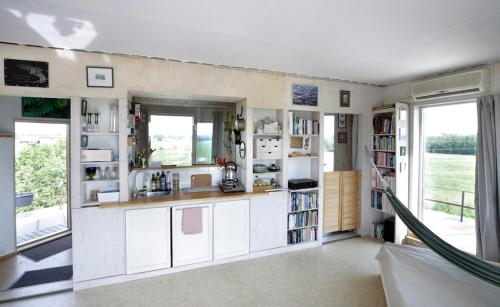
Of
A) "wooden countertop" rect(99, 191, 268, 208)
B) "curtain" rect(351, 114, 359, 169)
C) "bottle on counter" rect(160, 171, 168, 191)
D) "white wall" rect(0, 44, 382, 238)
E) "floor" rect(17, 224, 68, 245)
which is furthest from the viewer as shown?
"curtain" rect(351, 114, 359, 169)

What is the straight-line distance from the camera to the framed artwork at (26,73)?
2.52m

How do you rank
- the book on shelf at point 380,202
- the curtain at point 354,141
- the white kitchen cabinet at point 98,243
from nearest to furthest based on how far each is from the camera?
the white kitchen cabinet at point 98,243, the book on shelf at point 380,202, the curtain at point 354,141

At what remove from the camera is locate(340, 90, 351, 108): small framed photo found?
405cm

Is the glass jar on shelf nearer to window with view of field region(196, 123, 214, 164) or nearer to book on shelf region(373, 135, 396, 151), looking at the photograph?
window with view of field region(196, 123, 214, 164)

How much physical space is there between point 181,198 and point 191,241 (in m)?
0.54

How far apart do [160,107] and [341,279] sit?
3127 mm

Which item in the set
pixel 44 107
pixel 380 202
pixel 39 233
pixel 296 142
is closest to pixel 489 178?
pixel 380 202

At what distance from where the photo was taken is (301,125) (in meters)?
3.83

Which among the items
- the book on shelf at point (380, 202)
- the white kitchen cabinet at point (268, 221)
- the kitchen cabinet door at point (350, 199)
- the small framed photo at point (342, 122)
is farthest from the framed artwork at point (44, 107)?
the book on shelf at point (380, 202)

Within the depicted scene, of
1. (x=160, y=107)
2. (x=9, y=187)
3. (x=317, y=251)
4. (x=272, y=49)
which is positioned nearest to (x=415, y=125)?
(x=317, y=251)

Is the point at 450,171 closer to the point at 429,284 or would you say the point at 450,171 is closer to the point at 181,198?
the point at 429,284

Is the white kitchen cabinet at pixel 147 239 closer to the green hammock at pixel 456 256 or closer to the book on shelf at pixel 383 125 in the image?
the green hammock at pixel 456 256

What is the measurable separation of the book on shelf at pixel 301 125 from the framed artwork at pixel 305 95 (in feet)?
0.69

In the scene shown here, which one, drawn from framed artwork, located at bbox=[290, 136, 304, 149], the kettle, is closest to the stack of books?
framed artwork, located at bbox=[290, 136, 304, 149]
